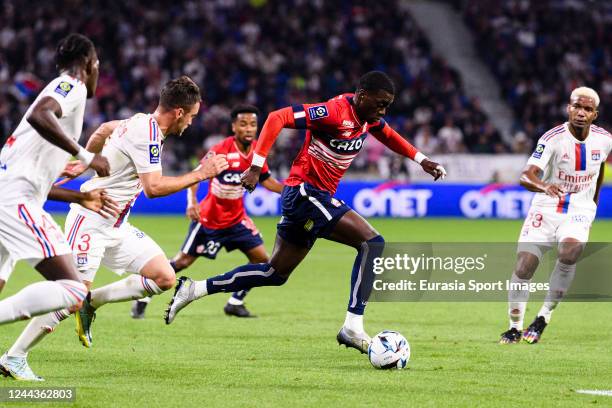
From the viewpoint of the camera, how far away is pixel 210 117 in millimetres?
29156

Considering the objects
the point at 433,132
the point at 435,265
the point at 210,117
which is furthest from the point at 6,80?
the point at 435,265

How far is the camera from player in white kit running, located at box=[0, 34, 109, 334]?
646cm

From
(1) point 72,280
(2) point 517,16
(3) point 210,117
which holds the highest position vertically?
(2) point 517,16

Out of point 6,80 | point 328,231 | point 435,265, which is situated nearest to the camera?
point 328,231

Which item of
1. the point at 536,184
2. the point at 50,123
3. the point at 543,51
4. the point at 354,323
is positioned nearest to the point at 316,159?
the point at 354,323

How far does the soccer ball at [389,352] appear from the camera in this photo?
8.16m

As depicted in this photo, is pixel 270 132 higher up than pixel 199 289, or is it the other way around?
pixel 270 132

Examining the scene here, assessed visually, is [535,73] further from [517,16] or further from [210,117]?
[210,117]

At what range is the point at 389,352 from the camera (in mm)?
8156

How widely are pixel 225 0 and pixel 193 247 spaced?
2336 centimetres

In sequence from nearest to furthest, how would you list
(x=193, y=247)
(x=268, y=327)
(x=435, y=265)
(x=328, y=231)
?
(x=328, y=231) → (x=268, y=327) → (x=193, y=247) → (x=435, y=265)

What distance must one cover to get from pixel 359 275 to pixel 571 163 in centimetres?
283

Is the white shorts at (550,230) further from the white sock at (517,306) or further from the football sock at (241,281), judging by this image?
the football sock at (241,281)

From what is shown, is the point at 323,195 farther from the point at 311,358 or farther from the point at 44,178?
the point at 44,178
